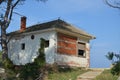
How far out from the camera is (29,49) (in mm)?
37594

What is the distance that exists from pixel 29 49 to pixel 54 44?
4.20 m

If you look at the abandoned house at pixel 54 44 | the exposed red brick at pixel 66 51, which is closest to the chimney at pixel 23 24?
the abandoned house at pixel 54 44

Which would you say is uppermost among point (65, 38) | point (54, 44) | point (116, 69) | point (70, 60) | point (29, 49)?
point (65, 38)

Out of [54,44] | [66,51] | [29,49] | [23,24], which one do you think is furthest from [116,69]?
[23,24]

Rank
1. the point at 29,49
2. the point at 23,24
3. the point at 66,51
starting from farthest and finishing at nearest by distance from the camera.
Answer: the point at 23,24
the point at 29,49
the point at 66,51

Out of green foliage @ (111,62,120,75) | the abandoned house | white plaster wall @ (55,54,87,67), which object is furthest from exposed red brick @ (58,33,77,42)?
green foliage @ (111,62,120,75)

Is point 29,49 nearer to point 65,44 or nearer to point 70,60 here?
point 65,44

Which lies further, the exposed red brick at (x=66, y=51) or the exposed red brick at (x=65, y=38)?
the exposed red brick at (x=65, y=38)

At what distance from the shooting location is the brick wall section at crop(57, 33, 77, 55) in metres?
35.2

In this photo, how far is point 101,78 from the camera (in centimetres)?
2564

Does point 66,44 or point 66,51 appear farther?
point 66,44

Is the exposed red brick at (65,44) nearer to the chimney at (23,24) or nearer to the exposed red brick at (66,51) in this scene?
the exposed red brick at (66,51)

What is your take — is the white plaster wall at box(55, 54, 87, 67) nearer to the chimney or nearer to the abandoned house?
the abandoned house

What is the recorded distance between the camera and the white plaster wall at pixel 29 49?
3484cm
